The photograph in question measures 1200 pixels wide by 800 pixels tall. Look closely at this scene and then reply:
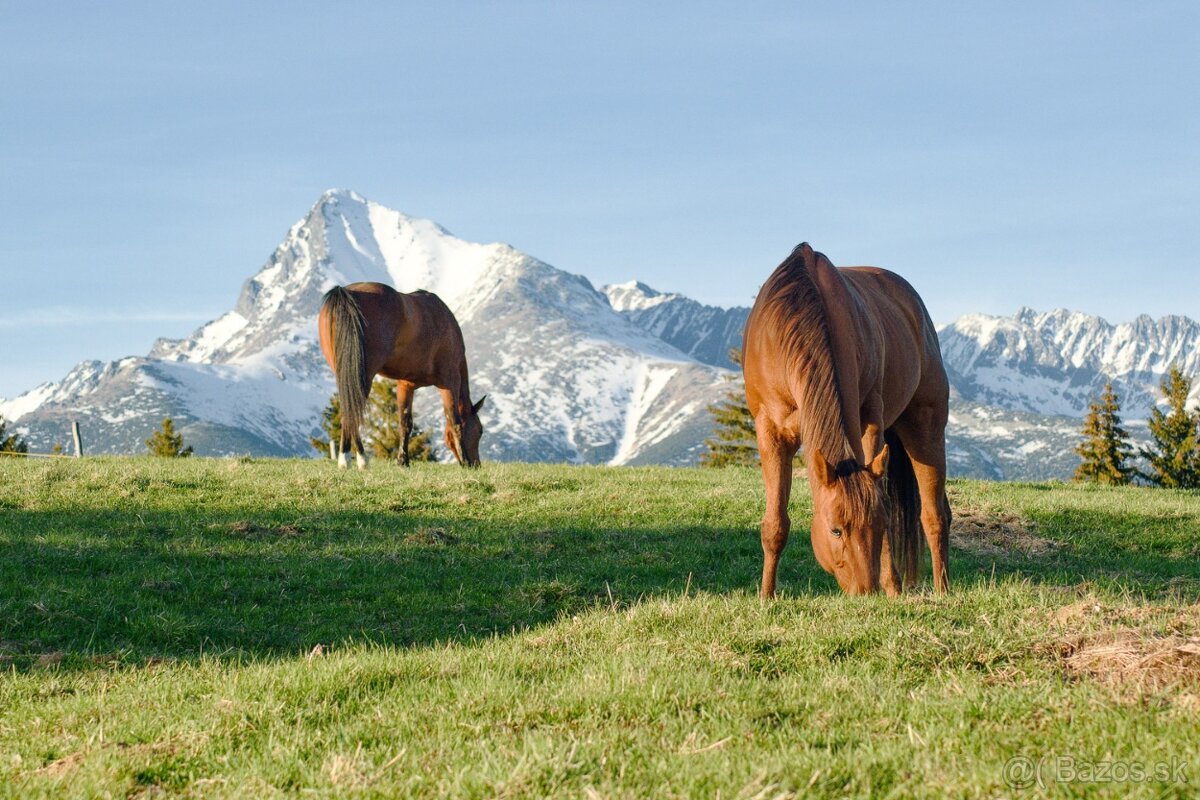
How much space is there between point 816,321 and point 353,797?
5.23 m

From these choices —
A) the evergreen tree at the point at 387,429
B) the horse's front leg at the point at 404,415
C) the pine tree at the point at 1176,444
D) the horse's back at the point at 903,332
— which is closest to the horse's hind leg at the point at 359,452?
the horse's front leg at the point at 404,415

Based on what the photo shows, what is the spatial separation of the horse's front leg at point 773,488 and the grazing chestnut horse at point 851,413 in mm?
10

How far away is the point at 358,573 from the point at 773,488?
16.7ft

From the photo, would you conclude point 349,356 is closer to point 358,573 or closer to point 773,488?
point 358,573

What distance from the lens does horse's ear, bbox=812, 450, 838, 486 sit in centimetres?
767

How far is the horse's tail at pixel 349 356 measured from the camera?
18625 millimetres

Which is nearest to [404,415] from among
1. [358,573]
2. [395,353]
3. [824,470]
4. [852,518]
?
[395,353]

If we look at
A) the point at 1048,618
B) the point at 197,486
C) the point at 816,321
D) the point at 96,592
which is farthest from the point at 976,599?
the point at 197,486

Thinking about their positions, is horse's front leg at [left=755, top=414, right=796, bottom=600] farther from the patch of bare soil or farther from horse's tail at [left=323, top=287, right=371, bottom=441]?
horse's tail at [left=323, top=287, right=371, bottom=441]

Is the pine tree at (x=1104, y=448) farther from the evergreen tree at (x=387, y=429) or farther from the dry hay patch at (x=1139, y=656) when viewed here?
the dry hay patch at (x=1139, y=656)

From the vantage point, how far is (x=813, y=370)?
7891 mm

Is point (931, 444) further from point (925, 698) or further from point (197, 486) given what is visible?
point (197, 486)

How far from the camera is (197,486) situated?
53.7 ft

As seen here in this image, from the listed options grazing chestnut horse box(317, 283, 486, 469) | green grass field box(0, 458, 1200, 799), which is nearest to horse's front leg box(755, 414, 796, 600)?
green grass field box(0, 458, 1200, 799)
